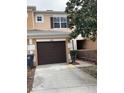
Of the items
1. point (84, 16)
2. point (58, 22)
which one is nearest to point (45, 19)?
point (58, 22)

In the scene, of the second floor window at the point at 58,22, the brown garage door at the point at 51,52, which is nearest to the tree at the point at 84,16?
the brown garage door at the point at 51,52

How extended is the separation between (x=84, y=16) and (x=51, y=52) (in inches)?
353

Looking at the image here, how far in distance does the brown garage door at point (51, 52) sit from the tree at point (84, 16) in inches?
247

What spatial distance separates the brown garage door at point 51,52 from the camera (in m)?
18.8

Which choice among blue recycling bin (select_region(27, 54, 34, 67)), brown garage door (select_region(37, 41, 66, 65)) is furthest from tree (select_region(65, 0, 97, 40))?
brown garage door (select_region(37, 41, 66, 65))

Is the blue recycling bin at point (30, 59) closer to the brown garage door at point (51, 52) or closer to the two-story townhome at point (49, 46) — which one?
the two-story townhome at point (49, 46)

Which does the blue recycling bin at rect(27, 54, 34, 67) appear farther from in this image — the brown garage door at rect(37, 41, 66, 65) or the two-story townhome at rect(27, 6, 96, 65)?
the brown garage door at rect(37, 41, 66, 65)

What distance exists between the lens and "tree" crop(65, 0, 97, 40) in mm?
10386

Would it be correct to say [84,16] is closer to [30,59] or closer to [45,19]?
[30,59]
